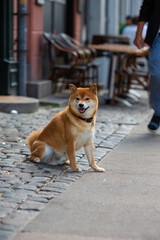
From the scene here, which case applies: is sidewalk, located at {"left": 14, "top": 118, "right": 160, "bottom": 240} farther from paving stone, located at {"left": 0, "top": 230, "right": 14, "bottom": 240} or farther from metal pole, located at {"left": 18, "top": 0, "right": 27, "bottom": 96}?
metal pole, located at {"left": 18, "top": 0, "right": 27, "bottom": 96}

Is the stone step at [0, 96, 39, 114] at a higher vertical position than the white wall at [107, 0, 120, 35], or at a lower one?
lower

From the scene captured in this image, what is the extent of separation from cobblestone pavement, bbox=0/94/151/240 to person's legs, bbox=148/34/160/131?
45 cm

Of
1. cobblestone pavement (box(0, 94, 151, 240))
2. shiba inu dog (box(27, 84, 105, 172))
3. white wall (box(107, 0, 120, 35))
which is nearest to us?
cobblestone pavement (box(0, 94, 151, 240))

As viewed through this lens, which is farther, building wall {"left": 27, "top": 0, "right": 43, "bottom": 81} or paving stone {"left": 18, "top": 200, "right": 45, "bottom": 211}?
building wall {"left": 27, "top": 0, "right": 43, "bottom": 81}

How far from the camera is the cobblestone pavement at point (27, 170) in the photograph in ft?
12.1

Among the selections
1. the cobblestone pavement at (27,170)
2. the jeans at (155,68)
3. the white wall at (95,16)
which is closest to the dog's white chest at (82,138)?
the cobblestone pavement at (27,170)

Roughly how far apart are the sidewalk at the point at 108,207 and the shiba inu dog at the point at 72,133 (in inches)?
12.0

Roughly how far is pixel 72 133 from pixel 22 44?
16.0 ft

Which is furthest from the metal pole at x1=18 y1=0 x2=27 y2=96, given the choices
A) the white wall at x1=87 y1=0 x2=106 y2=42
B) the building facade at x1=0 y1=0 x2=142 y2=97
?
the white wall at x1=87 y1=0 x2=106 y2=42

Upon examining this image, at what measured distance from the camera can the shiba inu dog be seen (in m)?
4.94

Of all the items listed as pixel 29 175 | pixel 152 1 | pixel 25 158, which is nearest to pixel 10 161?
pixel 25 158

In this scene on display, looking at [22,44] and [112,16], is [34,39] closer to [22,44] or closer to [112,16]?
[22,44]

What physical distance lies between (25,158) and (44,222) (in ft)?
6.30

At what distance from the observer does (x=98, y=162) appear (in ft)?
17.8
